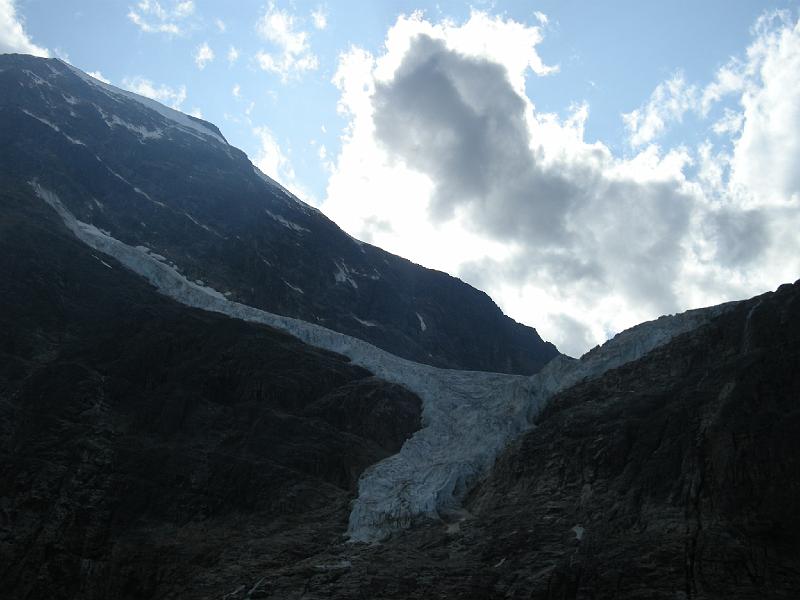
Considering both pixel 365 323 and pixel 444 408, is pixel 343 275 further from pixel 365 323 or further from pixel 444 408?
pixel 444 408

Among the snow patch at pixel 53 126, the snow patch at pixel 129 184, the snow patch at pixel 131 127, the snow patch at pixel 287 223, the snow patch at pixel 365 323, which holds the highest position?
the snow patch at pixel 131 127

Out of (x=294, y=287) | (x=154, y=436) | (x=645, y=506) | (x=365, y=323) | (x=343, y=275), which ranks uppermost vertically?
(x=343, y=275)

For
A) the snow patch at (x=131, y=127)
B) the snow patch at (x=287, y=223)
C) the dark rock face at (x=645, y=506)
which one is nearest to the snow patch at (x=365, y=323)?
the snow patch at (x=287, y=223)

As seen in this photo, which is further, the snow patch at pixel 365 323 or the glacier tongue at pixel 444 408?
the snow patch at pixel 365 323

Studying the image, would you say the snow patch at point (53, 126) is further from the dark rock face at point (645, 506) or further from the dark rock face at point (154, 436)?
the dark rock face at point (645, 506)

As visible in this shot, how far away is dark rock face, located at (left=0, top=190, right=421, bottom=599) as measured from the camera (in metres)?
34.7

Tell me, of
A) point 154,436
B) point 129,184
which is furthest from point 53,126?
point 154,436

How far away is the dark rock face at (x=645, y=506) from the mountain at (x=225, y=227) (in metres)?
47.1

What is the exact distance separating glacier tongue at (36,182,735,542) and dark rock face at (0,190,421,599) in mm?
1582

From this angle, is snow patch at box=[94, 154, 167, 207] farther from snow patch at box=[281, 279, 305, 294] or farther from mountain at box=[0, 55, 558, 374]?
snow patch at box=[281, 279, 305, 294]

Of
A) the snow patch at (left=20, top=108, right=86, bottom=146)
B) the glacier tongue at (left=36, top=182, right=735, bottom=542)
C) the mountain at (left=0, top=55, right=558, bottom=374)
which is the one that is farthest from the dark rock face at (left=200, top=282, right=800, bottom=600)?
the snow patch at (left=20, top=108, right=86, bottom=146)

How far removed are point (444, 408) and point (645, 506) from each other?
927 inches

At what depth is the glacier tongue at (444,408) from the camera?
37.9 meters

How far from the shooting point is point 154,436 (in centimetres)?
4453
